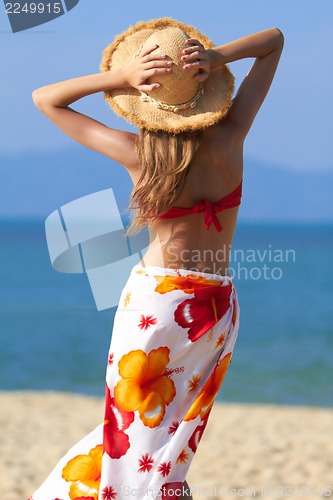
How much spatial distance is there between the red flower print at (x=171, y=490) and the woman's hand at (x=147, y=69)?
1.33 metres

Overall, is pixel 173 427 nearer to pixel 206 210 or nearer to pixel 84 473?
pixel 84 473

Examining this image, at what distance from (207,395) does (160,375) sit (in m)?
0.19

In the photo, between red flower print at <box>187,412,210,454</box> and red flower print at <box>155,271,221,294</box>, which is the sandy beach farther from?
red flower print at <box>155,271,221,294</box>

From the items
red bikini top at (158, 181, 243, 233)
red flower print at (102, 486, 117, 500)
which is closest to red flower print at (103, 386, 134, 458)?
red flower print at (102, 486, 117, 500)

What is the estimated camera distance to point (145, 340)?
257 cm

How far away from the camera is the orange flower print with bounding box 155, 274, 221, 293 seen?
2578 millimetres

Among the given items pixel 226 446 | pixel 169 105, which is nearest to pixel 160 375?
pixel 169 105

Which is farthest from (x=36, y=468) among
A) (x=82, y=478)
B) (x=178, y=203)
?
(x=178, y=203)

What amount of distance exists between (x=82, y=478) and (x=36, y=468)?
2.02 m

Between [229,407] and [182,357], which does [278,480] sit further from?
[229,407]

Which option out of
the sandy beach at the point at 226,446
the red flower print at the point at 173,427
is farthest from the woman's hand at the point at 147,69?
the sandy beach at the point at 226,446

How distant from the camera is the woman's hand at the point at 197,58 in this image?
7.95 ft

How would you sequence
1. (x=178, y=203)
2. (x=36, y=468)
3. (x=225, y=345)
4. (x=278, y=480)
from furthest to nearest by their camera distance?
(x=36, y=468) < (x=278, y=480) < (x=225, y=345) < (x=178, y=203)

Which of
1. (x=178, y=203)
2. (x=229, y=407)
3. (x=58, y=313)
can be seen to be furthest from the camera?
(x=58, y=313)
